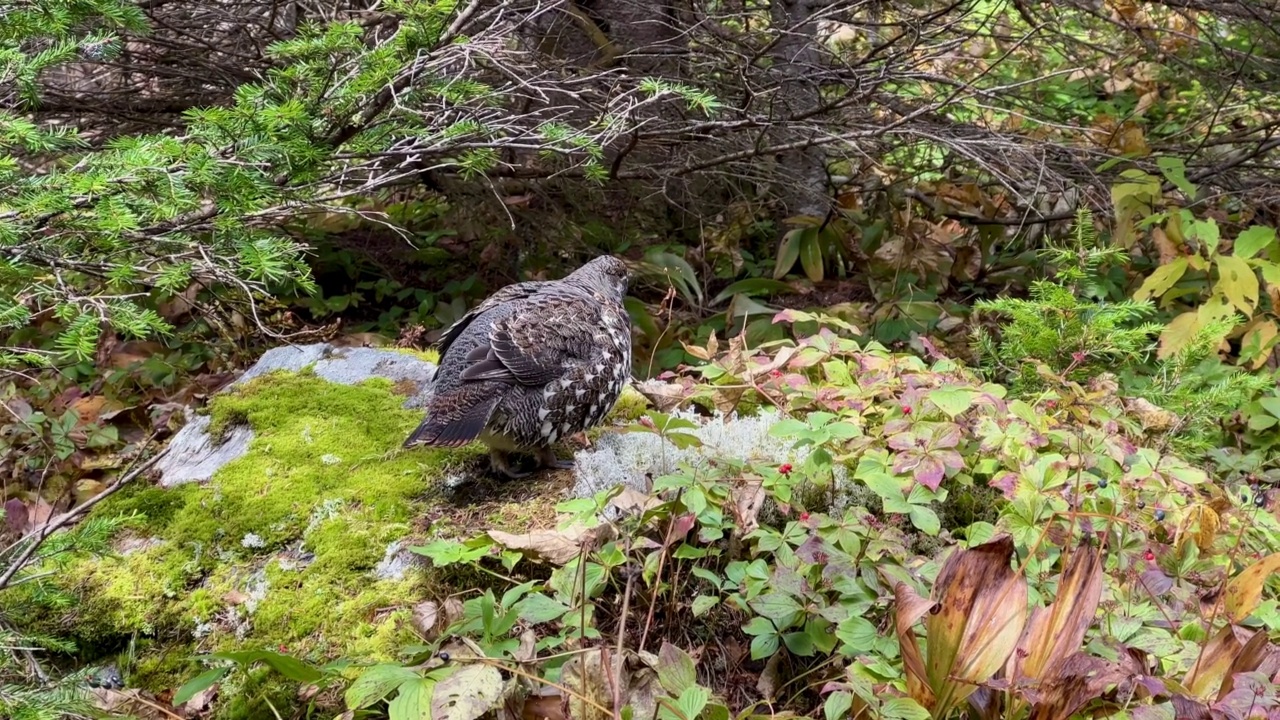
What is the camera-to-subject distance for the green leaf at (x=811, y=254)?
5.82m

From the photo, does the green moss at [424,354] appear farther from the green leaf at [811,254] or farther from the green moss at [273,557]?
the green leaf at [811,254]

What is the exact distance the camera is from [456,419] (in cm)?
305

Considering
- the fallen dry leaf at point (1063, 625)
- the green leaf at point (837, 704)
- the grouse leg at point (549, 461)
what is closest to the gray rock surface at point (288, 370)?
the grouse leg at point (549, 461)

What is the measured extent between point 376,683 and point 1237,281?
15.0 feet

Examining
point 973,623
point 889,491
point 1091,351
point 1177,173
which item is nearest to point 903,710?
point 973,623

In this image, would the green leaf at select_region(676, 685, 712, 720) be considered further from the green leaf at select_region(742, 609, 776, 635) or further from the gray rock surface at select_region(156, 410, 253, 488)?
the gray rock surface at select_region(156, 410, 253, 488)

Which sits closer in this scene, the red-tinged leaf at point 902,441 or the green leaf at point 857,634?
the green leaf at point 857,634

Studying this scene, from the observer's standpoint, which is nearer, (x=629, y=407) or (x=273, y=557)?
(x=273, y=557)

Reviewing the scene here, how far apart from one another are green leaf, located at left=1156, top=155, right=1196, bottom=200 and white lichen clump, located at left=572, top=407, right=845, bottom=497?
310 cm

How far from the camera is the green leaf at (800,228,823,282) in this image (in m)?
5.82

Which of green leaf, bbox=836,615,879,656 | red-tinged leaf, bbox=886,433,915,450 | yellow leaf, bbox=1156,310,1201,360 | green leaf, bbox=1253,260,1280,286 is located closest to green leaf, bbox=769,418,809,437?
red-tinged leaf, bbox=886,433,915,450

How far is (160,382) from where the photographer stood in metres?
5.63

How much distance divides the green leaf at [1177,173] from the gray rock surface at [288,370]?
13.8ft

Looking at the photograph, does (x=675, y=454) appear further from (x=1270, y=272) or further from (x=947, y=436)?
(x=1270, y=272)
